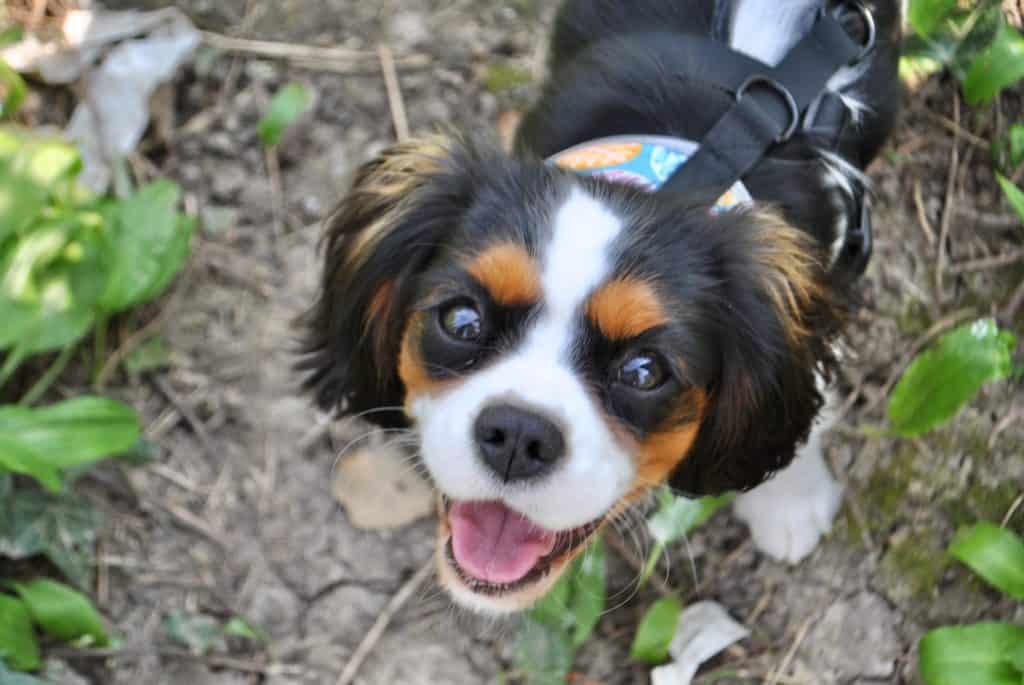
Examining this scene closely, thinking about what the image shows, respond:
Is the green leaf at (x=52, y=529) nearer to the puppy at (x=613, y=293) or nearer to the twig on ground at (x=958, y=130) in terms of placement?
the puppy at (x=613, y=293)

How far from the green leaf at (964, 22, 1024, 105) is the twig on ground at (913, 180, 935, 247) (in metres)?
0.33

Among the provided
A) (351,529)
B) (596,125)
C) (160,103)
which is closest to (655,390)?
(596,125)

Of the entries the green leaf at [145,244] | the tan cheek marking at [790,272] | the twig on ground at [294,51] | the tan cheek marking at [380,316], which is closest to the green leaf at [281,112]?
the twig on ground at [294,51]

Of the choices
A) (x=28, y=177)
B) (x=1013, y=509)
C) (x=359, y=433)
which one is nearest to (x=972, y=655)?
(x=1013, y=509)

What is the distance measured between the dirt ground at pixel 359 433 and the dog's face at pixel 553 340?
57 cm

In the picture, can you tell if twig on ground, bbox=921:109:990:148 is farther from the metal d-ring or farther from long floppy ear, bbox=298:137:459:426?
long floppy ear, bbox=298:137:459:426

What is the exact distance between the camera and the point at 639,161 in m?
2.48

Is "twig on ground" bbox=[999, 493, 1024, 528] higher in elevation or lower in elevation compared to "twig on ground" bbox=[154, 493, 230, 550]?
higher

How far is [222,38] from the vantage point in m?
3.93

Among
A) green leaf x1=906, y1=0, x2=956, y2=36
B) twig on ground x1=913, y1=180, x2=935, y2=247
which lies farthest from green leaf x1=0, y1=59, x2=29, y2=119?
twig on ground x1=913, y1=180, x2=935, y2=247

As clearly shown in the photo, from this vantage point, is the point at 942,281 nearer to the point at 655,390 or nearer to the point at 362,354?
the point at 655,390

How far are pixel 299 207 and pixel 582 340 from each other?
193cm

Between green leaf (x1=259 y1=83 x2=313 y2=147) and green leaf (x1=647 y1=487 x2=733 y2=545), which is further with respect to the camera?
green leaf (x1=259 y1=83 x2=313 y2=147)

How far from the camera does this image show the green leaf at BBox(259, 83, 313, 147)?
3.64 m
